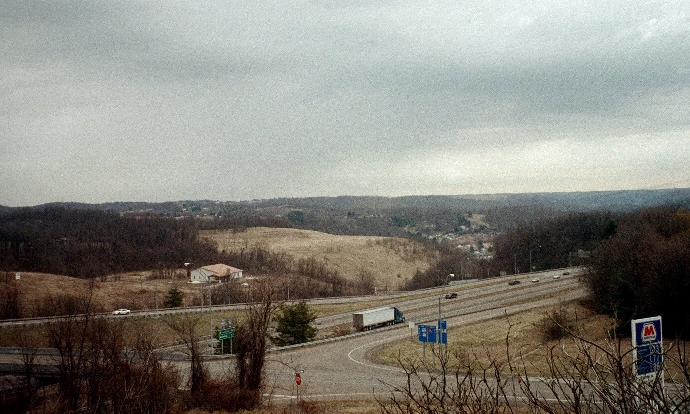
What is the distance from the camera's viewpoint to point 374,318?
54938 mm

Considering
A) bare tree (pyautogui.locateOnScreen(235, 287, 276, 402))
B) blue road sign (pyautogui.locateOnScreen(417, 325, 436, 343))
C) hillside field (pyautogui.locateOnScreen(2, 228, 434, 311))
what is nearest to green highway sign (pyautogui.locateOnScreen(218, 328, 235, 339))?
blue road sign (pyautogui.locateOnScreen(417, 325, 436, 343))

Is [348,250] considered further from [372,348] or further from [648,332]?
[648,332]

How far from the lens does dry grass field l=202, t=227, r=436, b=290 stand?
6024 inches

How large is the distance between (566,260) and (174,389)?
118 m

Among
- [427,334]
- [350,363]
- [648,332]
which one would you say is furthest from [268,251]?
[648,332]

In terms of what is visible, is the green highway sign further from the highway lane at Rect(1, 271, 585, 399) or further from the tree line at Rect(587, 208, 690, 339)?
the tree line at Rect(587, 208, 690, 339)

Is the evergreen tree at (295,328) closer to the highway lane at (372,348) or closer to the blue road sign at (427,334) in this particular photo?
the highway lane at (372,348)

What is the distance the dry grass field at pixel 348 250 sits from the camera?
15300 cm

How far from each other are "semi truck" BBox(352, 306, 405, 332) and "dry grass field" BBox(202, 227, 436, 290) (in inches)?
3125

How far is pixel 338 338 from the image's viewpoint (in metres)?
47.0

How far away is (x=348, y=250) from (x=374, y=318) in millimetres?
115732

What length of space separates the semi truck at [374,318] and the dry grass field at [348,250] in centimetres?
7937

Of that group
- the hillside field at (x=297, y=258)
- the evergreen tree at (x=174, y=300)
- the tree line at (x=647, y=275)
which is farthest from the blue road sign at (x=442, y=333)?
the hillside field at (x=297, y=258)

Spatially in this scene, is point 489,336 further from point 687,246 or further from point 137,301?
point 137,301
